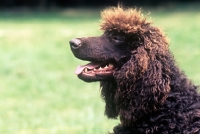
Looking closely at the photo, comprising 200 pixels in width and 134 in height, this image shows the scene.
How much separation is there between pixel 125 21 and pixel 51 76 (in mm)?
6918

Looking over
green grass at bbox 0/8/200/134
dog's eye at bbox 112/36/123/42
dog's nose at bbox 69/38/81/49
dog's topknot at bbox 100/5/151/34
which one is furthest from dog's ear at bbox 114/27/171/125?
green grass at bbox 0/8/200/134

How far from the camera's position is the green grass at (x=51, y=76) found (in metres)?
7.92

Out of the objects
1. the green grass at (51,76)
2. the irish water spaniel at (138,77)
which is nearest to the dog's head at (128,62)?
the irish water spaniel at (138,77)

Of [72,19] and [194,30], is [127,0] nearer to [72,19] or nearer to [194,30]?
[72,19]

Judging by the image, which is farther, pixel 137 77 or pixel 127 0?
pixel 127 0

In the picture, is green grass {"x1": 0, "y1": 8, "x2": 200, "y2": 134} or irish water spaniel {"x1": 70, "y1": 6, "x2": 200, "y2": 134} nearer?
irish water spaniel {"x1": 70, "y1": 6, "x2": 200, "y2": 134}

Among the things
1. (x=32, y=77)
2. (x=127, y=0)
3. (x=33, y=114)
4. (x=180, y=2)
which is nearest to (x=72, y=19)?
(x=127, y=0)

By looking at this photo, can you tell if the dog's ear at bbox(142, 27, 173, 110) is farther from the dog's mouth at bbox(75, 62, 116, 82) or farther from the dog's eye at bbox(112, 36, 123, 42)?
the dog's mouth at bbox(75, 62, 116, 82)

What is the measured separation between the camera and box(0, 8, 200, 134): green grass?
7918 mm

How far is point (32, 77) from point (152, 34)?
7.07 metres

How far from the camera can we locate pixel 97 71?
5.17 m

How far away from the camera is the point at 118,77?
4.96m

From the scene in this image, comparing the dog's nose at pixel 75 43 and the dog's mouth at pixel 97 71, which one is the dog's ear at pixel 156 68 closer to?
the dog's mouth at pixel 97 71

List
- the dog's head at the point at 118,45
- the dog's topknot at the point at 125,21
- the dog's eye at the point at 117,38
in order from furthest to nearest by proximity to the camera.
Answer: the dog's eye at the point at 117,38, the dog's topknot at the point at 125,21, the dog's head at the point at 118,45
